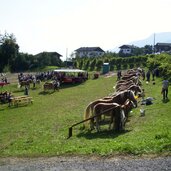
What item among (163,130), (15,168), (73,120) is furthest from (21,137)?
(163,130)

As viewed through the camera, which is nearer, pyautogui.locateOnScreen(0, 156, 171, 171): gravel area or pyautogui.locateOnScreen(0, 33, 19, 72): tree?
pyautogui.locateOnScreen(0, 156, 171, 171): gravel area

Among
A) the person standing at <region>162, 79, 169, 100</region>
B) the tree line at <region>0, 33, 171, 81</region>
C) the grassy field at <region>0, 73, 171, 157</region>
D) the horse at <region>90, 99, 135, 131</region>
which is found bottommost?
the grassy field at <region>0, 73, 171, 157</region>

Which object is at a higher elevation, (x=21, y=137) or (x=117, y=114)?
(x=117, y=114)

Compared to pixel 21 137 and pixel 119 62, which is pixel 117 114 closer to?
pixel 21 137

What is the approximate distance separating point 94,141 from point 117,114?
2982mm

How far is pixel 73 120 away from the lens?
2480 cm

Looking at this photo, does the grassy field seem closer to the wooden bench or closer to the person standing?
the person standing

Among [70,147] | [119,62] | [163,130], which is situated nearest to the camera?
[70,147]

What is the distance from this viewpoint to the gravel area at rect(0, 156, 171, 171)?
13195mm

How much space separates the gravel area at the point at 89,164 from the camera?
→ 43.3 ft

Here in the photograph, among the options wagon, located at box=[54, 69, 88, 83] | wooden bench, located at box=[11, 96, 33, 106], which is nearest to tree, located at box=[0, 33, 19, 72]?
wagon, located at box=[54, 69, 88, 83]

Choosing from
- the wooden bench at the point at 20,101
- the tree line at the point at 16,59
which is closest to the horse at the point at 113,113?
the wooden bench at the point at 20,101

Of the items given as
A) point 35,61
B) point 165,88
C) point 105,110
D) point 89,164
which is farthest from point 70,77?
point 35,61

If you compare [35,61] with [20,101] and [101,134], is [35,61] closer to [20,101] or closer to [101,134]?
[20,101]
